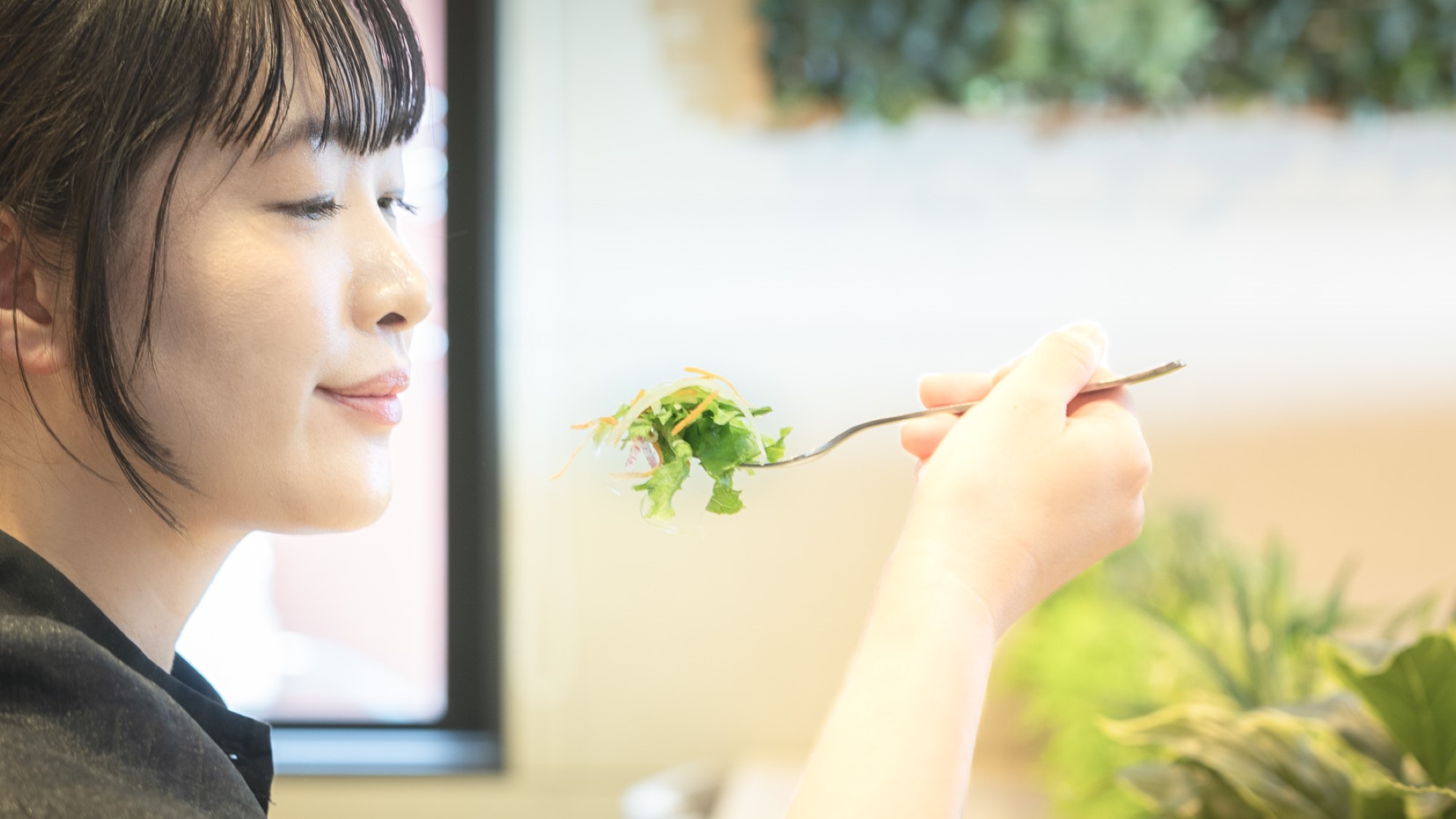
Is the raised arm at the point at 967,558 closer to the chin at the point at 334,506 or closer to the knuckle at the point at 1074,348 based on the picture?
the knuckle at the point at 1074,348

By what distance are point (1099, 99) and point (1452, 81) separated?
634 millimetres

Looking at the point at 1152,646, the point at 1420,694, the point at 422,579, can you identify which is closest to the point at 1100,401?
the point at 1420,694

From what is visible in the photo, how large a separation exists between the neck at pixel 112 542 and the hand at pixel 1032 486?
45 cm

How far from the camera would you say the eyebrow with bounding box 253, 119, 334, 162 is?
68cm

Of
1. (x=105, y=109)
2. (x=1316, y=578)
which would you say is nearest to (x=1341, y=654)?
(x=105, y=109)

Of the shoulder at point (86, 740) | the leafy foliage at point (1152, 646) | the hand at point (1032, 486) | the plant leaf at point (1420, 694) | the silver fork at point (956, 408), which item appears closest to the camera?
→ the shoulder at point (86, 740)

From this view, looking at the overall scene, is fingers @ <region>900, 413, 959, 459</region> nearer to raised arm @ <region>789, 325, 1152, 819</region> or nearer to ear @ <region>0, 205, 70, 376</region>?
raised arm @ <region>789, 325, 1152, 819</region>

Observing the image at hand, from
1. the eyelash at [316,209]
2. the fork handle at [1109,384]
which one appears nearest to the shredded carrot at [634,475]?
the fork handle at [1109,384]

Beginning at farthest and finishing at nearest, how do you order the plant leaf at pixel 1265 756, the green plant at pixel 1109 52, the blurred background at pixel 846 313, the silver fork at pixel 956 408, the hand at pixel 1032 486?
the blurred background at pixel 846 313, the green plant at pixel 1109 52, the plant leaf at pixel 1265 756, the silver fork at pixel 956 408, the hand at pixel 1032 486

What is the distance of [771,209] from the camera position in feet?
7.27

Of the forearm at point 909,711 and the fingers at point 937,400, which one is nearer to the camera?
the forearm at point 909,711

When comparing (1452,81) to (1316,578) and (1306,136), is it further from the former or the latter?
(1316,578)

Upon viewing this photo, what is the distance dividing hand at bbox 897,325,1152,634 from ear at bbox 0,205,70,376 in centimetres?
50

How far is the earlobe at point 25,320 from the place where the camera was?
2.15ft
